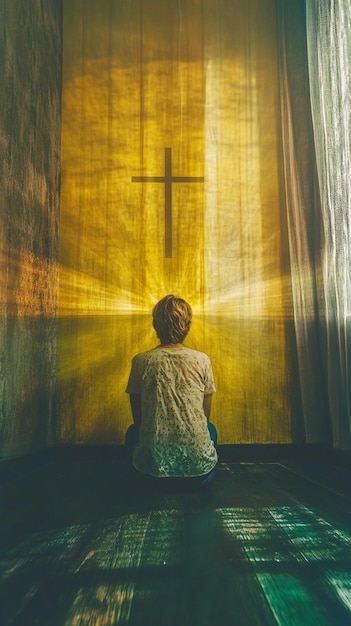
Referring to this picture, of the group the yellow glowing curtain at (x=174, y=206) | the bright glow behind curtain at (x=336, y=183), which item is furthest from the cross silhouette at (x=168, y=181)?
the bright glow behind curtain at (x=336, y=183)

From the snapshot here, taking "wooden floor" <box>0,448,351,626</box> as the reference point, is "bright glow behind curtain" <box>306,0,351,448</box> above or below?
above

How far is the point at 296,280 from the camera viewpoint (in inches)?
121

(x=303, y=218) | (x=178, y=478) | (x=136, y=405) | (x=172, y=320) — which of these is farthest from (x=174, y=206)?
(x=178, y=478)

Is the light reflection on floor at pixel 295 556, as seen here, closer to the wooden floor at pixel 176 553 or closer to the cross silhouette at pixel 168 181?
the wooden floor at pixel 176 553

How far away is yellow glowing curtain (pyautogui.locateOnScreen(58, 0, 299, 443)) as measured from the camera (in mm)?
3100

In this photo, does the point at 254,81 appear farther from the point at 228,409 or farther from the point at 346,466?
the point at 346,466

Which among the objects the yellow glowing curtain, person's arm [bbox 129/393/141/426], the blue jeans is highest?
the yellow glowing curtain

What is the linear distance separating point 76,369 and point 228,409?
1.10 meters

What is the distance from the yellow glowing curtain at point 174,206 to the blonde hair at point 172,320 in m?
1.02

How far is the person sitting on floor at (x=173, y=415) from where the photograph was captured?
1.94 meters

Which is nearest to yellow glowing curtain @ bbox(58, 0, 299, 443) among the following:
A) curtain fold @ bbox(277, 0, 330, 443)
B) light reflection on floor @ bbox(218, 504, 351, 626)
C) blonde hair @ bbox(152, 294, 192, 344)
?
curtain fold @ bbox(277, 0, 330, 443)

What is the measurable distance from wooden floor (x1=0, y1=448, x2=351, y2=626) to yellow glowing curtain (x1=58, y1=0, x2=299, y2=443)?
2.95ft

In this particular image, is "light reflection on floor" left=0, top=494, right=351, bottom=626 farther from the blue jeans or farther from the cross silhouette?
the cross silhouette

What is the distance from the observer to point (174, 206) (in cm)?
323
